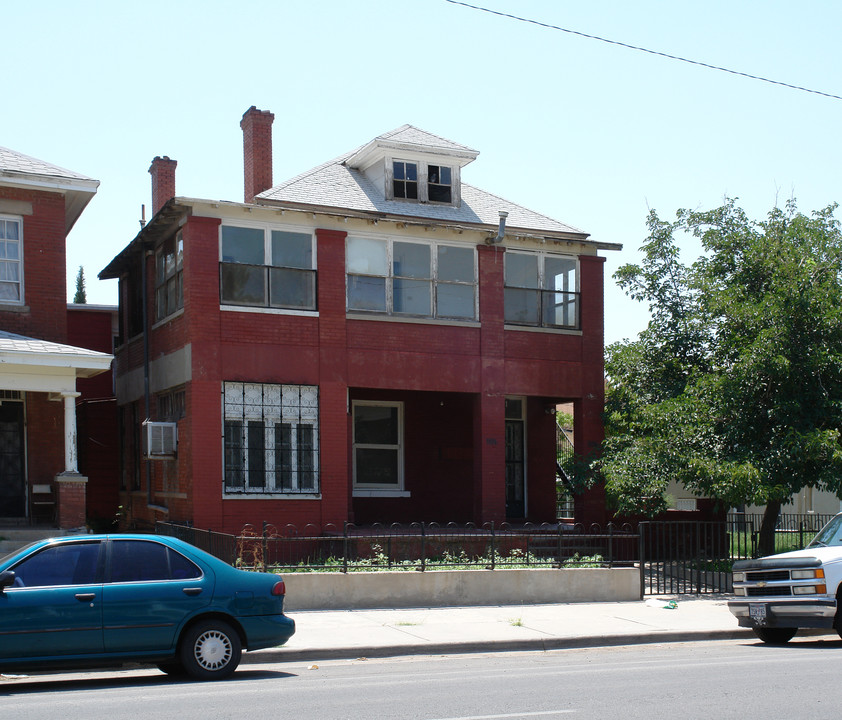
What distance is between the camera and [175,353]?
65.4ft

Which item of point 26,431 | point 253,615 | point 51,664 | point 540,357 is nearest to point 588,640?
point 253,615

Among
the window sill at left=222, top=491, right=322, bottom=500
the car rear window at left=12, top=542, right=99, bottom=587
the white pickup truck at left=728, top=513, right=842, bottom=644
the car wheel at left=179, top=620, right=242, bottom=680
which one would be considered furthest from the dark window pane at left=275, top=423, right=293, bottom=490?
the car rear window at left=12, top=542, right=99, bottom=587

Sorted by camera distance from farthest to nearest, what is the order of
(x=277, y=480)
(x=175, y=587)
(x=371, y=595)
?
(x=277, y=480) → (x=371, y=595) → (x=175, y=587)

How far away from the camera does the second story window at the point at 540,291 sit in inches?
867

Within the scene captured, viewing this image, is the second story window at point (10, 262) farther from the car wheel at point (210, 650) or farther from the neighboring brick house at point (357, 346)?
the car wheel at point (210, 650)

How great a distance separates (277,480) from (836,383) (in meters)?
10.2

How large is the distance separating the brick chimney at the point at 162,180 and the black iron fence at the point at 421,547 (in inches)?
354

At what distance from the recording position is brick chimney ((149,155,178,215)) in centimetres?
2477

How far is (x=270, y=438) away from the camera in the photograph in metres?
19.4

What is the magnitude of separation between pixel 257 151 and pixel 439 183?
3.92m

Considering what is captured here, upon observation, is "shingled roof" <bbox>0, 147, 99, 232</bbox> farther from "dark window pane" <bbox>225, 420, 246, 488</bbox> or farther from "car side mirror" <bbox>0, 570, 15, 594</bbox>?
"car side mirror" <bbox>0, 570, 15, 594</bbox>

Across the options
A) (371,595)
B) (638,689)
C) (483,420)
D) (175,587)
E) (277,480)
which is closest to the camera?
(638,689)

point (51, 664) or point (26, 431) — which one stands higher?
point (26, 431)

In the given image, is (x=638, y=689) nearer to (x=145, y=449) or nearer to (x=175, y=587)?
(x=175, y=587)
